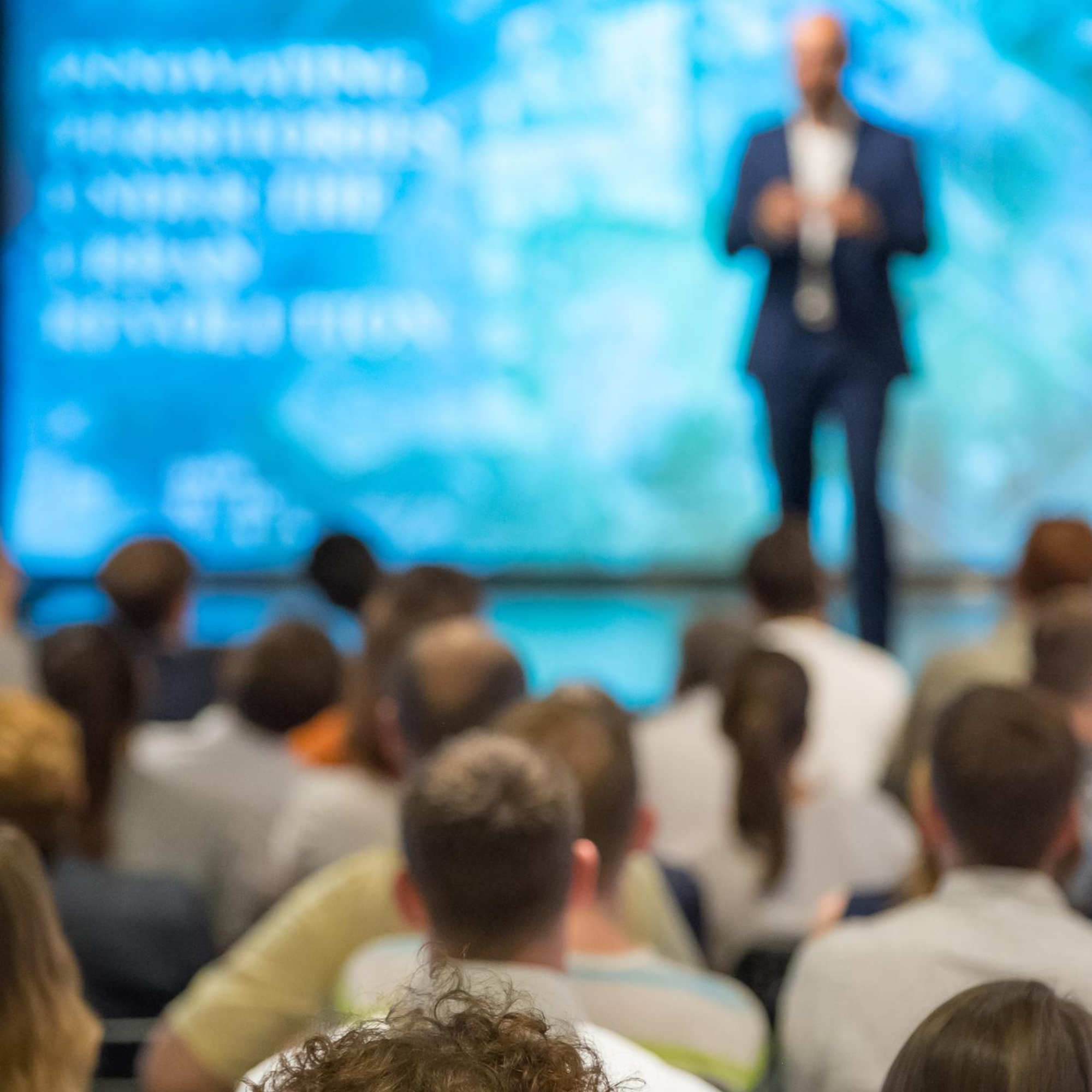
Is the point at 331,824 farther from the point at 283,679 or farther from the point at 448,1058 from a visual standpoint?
the point at 448,1058

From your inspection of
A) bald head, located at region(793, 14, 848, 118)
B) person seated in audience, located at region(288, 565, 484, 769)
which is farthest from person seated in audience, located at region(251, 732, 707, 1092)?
bald head, located at region(793, 14, 848, 118)

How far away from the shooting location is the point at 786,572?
378 cm

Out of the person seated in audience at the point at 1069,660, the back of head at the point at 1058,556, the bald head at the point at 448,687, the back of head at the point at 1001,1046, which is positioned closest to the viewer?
the back of head at the point at 1001,1046

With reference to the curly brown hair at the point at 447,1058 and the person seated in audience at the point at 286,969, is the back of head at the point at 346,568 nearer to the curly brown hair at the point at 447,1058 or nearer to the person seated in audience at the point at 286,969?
the person seated in audience at the point at 286,969

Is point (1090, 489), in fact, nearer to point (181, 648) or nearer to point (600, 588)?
point (600, 588)

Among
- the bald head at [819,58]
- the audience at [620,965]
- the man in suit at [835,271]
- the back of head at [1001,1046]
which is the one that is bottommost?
the audience at [620,965]

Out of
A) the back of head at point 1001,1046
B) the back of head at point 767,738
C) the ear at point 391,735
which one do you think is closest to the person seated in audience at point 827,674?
the back of head at point 767,738

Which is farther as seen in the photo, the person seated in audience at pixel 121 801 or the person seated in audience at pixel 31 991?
the person seated in audience at pixel 121 801

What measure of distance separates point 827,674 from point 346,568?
4.70 feet

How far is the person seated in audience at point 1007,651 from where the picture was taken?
10.5 feet

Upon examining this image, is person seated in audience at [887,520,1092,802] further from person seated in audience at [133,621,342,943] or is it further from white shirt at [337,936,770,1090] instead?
white shirt at [337,936,770,1090]

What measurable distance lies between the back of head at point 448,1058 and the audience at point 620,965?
31.6 inches

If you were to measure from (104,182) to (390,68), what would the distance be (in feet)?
3.82

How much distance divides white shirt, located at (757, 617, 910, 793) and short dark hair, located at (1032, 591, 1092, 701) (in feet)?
1.41
